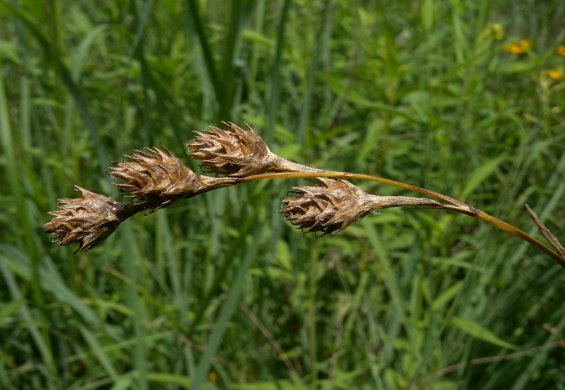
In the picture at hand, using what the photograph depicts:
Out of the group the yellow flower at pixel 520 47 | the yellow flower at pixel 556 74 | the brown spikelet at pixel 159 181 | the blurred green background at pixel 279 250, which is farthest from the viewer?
the yellow flower at pixel 520 47

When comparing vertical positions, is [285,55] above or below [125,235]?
above

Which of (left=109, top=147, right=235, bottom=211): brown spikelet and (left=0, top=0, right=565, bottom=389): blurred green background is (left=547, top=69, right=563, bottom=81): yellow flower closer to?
(left=0, top=0, right=565, bottom=389): blurred green background

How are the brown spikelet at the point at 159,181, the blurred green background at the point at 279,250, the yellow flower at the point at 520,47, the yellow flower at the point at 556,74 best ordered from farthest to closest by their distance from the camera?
the yellow flower at the point at 520,47
the yellow flower at the point at 556,74
the blurred green background at the point at 279,250
the brown spikelet at the point at 159,181

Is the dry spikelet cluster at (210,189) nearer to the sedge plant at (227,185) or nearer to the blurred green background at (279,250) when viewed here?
the sedge plant at (227,185)

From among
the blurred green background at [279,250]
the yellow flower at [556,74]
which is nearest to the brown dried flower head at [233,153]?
the blurred green background at [279,250]

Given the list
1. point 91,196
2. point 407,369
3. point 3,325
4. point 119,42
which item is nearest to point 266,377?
point 407,369

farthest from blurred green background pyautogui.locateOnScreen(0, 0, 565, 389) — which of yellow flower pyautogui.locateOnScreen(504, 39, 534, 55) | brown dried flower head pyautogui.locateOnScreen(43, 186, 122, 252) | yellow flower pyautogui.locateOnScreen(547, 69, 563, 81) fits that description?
brown dried flower head pyautogui.locateOnScreen(43, 186, 122, 252)

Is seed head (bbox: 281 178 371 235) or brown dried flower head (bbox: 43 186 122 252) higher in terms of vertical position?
brown dried flower head (bbox: 43 186 122 252)

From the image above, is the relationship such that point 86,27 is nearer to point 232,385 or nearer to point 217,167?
point 232,385
